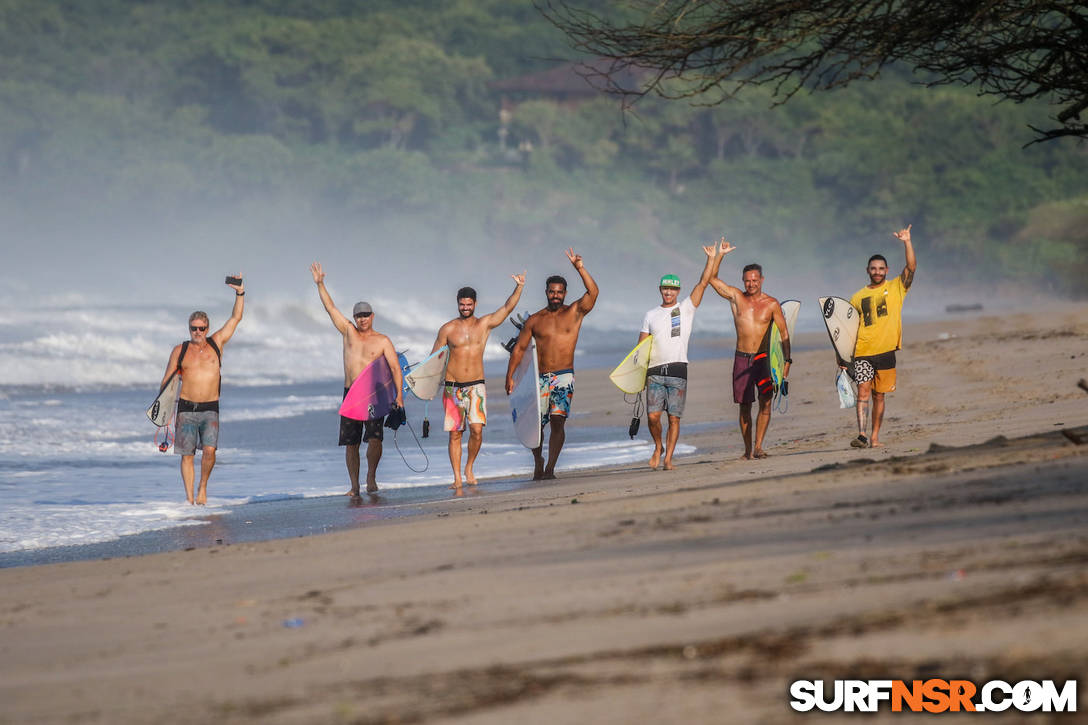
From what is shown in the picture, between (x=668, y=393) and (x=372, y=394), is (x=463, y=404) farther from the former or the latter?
(x=668, y=393)

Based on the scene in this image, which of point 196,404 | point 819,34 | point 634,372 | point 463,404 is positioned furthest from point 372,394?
point 819,34

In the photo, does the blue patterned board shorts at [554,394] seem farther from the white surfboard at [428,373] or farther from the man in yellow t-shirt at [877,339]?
the man in yellow t-shirt at [877,339]

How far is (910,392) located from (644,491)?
7.50 metres

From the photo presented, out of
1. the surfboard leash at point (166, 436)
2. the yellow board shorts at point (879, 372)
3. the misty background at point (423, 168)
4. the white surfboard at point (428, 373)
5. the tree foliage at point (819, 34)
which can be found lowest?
the surfboard leash at point (166, 436)

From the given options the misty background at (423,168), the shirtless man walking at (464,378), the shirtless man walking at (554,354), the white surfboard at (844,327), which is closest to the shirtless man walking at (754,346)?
the white surfboard at (844,327)

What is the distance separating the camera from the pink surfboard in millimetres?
10273

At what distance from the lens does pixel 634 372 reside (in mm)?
10398

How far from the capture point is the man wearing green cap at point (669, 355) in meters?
10.1

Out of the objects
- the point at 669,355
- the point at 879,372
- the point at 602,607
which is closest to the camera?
the point at 602,607

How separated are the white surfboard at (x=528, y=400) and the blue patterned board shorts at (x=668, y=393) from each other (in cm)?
89

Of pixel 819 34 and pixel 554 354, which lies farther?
pixel 554 354

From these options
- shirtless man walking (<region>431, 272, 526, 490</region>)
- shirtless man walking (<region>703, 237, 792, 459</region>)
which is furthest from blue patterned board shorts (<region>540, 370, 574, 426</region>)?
shirtless man walking (<region>703, 237, 792, 459</region>)

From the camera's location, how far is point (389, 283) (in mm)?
73688

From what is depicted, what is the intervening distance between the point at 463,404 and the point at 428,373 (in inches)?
15.8
